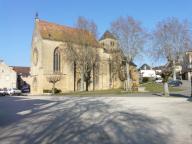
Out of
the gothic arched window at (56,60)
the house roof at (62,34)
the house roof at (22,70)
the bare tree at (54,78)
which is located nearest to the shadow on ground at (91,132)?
the bare tree at (54,78)

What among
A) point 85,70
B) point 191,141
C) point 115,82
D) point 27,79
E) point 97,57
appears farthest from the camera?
point 27,79

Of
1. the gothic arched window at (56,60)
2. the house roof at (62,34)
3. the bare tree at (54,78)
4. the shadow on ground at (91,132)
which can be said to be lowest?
the shadow on ground at (91,132)

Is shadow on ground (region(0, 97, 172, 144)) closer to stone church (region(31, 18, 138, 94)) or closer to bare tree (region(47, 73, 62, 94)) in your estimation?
bare tree (region(47, 73, 62, 94))

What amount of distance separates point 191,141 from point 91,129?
418 cm

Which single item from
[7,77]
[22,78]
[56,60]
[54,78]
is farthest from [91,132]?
[22,78]

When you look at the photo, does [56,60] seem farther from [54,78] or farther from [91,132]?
[91,132]

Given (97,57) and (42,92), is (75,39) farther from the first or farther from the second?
(42,92)

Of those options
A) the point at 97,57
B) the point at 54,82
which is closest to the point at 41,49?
the point at 54,82

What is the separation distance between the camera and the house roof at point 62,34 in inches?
2490

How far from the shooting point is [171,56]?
64688 mm

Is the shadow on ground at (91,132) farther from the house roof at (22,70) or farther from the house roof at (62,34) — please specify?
the house roof at (22,70)

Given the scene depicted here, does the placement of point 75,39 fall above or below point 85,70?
above

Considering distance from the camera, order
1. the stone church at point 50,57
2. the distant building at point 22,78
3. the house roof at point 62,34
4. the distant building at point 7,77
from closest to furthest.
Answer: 1. the stone church at point 50,57
2. the house roof at point 62,34
3. the distant building at point 7,77
4. the distant building at point 22,78

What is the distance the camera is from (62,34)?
6719 cm
